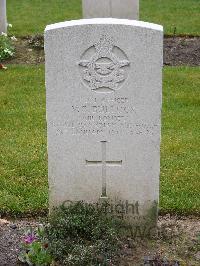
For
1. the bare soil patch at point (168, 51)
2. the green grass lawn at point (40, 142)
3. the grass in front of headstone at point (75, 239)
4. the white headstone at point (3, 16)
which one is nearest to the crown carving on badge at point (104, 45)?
the grass in front of headstone at point (75, 239)

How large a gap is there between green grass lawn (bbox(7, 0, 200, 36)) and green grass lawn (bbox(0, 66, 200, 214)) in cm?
323

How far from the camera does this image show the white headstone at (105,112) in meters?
4.62

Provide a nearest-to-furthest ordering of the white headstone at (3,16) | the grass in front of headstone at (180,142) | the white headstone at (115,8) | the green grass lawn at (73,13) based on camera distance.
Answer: the grass in front of headstone at (180,142)
the white headstone at (115,8)
the white headstone at (3,16)
the green grass lawn at (73,13)

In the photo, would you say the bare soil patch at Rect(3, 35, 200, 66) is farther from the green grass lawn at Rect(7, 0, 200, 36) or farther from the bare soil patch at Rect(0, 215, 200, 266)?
the bare soil patch at Rect(0, 215, 200, 266)

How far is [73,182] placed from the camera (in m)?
5.02

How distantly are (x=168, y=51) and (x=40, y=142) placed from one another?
15.7ft

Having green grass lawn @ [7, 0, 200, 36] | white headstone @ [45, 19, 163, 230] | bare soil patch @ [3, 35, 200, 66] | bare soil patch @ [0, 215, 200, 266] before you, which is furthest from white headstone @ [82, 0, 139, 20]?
white headstone @ [45, 19, 163, 230]

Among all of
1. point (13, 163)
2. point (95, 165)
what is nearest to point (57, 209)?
point (95, 165)

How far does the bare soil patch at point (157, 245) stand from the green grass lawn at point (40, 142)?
268 millimetres

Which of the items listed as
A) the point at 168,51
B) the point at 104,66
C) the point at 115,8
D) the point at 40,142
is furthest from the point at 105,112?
the point at 168,51

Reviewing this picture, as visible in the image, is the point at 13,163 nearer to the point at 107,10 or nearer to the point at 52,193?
the point at 52,193

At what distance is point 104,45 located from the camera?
4.63 meters

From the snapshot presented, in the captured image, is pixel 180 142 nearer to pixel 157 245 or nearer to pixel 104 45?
pixel 157 245

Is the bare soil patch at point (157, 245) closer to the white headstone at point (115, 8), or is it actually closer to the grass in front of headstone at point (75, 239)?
the grass in front of headstone at point (75, 239)
